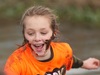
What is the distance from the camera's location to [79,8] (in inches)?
422

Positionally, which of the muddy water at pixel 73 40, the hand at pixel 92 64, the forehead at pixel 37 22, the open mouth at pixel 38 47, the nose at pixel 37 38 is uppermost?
the forehead at pixel 37 22

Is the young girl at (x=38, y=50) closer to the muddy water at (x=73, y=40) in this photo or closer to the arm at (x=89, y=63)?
the arm at (x=89, y=63)

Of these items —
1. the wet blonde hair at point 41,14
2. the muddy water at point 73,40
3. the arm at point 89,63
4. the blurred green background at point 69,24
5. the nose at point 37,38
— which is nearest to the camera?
the nose at point 37,38

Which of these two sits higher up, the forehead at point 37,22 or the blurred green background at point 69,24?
the forehead at point 37,22

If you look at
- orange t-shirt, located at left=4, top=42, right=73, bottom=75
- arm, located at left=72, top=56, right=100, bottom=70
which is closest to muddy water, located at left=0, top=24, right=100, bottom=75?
arm, located at left=72, top=56, right=100, bottom=70

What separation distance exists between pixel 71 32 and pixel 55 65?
523 centimetres

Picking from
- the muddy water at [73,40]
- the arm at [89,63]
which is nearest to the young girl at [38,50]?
the arm at [89,63]

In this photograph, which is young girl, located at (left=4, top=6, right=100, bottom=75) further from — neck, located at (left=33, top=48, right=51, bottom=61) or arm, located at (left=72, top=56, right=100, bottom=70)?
arm, located at (left=72, top=56, right=100, bottom=70)

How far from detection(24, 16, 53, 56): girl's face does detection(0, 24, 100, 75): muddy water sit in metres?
3.44

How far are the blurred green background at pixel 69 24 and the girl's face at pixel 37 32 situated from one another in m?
3.52

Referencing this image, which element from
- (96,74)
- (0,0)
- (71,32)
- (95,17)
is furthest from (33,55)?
(0,0)

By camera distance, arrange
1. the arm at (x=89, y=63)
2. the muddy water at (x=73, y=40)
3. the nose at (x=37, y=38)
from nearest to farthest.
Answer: the nose at (x=37, y=38), the arm at (x=89, y=63), the muddy water at (x=73, y=40)

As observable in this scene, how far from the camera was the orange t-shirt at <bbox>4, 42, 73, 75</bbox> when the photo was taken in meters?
4.11

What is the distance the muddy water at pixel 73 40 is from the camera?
8102 millimetres
